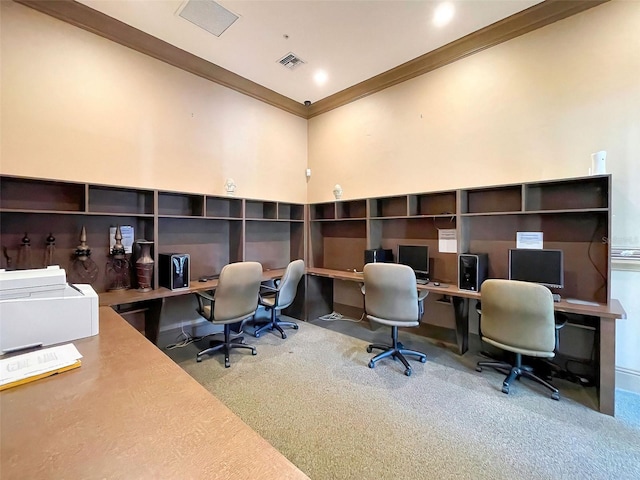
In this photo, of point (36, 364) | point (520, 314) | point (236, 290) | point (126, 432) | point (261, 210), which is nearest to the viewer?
point (126, 432)

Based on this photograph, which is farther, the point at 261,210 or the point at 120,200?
the point at 261,210

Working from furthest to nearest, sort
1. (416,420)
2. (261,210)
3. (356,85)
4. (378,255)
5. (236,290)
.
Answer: (261,210)
(356,85)
(378,255)
(236,290)
(416,420)

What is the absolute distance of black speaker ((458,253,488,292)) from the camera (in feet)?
9.60

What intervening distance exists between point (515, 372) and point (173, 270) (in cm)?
343

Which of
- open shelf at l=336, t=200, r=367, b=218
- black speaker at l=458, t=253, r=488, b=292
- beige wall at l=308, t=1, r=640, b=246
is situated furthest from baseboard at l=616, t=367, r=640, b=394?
open shelf at l=336, t=200, r=367, b=218

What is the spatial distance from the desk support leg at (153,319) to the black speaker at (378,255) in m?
2.48

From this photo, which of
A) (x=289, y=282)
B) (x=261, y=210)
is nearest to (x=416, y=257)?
(x=289, y=282)

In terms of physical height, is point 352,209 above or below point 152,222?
above

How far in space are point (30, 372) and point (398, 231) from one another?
12.1 ft

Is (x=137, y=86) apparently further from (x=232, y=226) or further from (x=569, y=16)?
(x=569, y=16)

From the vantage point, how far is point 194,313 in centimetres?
365

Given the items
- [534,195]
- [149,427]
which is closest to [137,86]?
[149,427]

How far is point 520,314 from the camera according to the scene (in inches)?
91.4

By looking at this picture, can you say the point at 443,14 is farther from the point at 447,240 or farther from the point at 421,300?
the point at 421,300
